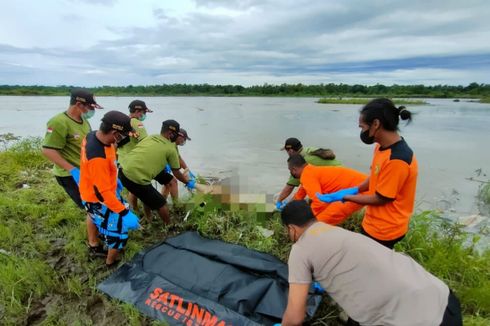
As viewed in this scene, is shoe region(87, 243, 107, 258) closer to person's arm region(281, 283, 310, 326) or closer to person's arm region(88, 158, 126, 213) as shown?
person's arm region(88, 158, 126, 213)

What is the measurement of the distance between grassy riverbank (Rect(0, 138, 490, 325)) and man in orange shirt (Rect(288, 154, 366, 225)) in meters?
0.51

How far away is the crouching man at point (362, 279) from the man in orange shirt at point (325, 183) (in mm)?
1255

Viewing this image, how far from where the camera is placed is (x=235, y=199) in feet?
12.0

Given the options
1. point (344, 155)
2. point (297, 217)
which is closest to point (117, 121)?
point (297, 217)

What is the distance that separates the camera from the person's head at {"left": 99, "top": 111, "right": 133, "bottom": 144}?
230 centimetres

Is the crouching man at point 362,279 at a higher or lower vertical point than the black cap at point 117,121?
lower

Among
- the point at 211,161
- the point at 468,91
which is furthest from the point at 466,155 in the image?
the point at 468,91

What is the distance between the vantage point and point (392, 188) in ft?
6.44

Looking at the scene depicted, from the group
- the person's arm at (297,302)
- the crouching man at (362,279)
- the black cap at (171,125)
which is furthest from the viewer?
the black cap at (171,125)

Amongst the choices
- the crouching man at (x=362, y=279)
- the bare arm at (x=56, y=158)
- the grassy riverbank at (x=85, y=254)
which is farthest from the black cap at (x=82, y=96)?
the crouching man at (x=362, y=279)

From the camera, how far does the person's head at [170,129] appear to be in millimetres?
3252

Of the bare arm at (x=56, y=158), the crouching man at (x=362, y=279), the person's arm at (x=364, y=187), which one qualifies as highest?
the bare arm at (x=56, y=158)

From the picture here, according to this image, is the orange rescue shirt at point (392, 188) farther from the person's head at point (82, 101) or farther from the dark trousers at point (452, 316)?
the person's head at point (82, 101)

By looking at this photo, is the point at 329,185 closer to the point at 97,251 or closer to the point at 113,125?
the point at 113,125
